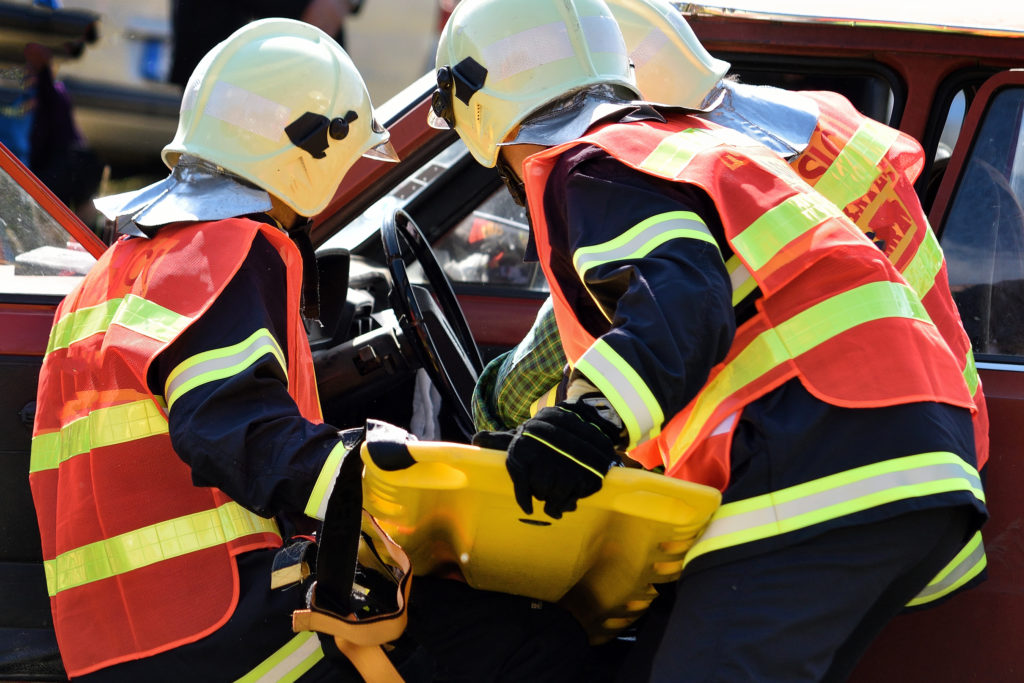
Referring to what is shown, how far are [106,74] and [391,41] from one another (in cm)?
323

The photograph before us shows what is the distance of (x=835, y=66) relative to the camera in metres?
2.88

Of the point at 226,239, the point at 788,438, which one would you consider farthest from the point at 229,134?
the point at 788,438

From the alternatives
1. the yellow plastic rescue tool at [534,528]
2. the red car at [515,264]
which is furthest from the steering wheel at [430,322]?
the yellow plastic rescue tool at [534,528]

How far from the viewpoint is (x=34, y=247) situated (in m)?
2.73

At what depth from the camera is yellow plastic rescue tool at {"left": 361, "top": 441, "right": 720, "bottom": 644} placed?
1815 millimetres

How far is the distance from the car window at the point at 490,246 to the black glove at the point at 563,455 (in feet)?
3.87

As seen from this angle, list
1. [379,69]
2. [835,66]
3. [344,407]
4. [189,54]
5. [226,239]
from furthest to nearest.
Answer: [379,69]
[189,54]
[835,66]
[344,407]
[226,239]

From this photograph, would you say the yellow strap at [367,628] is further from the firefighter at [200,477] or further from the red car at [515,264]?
the red car at [515,264]

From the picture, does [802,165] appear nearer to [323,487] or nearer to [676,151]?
[676,151]

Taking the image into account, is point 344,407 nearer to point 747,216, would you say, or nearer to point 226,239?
point 226,239

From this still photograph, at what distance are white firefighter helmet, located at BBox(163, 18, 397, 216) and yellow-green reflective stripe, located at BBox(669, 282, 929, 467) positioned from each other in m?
1.15

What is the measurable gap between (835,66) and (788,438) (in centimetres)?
148

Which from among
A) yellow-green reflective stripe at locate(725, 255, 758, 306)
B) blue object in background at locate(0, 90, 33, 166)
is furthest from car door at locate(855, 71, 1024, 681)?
blue object in background at locate(0, 90, 33, 166)

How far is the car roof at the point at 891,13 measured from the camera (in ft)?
8.93
